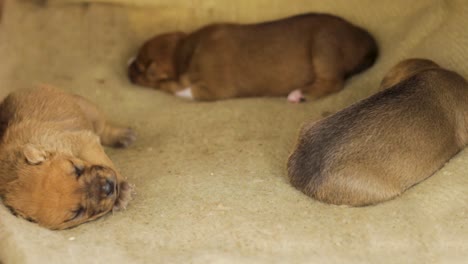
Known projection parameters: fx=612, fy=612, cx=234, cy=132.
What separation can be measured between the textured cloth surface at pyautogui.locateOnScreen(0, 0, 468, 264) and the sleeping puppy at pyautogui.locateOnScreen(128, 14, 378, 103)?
0.16m

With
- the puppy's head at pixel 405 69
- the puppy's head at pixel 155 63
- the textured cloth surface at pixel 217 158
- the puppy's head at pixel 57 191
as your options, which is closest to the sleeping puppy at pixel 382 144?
the textured cloth surface at pixel 217 158

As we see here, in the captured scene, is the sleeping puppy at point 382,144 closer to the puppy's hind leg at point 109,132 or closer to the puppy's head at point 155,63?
the puppy's hind leg at point 109,132

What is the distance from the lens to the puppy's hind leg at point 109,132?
14.0 feet

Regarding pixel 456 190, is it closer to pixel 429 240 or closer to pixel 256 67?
pixel 429 240

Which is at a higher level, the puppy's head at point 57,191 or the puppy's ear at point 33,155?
the puppy's ear at point 33,155

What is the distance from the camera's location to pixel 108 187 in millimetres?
3342

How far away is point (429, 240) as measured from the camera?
3.09m

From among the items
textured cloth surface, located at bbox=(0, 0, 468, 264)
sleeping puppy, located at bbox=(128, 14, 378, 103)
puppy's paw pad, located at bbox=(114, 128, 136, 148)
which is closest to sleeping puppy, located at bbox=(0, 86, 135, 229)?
textured cloth surface, located at bbox=(0, 0, 468, 264)

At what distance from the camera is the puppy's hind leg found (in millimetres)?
4258

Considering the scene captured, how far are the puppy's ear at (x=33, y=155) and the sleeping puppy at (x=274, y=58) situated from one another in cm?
199

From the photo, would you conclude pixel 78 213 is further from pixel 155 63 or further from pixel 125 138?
pixel 155 63

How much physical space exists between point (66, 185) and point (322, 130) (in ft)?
4.70

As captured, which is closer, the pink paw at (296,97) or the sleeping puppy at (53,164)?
the sleeping puppy at (53,164)

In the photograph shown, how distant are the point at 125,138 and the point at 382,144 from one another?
193 cm
